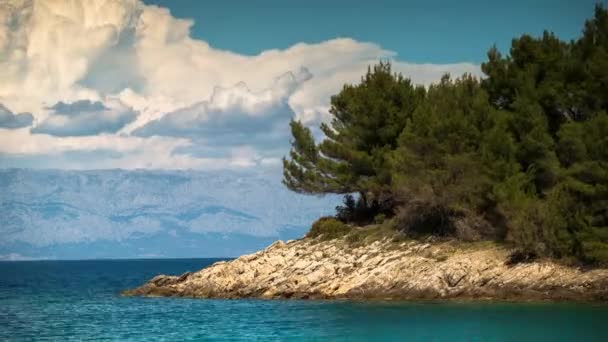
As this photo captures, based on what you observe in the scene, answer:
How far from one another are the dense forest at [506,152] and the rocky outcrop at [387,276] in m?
1.78

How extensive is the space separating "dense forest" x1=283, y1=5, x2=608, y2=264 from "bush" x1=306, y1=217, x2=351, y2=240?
349 cm

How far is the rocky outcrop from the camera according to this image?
2421 inches

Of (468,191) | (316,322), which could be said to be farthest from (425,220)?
(316,322)

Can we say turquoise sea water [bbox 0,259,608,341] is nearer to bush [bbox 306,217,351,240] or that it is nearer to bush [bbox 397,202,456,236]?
bush [bbox 397,202,456,236]

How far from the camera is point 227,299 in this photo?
251ft

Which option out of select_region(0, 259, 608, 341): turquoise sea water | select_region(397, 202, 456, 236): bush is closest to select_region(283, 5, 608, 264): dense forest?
select_region(397, 202, 456, 236): bush

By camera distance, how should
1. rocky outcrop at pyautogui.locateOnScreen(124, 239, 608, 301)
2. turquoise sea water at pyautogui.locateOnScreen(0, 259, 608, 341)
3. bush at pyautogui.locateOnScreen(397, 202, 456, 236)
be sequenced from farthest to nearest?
1. bush at pyautogui.locateOnScreen(397, 202, 456, 236)
2. rocky outcrop at pyautogui.locateOnScreen(124, 239, 608, 301)
3. turquoise sea water at pyautogui.locateOnScreen(0, 259, 608, 341)

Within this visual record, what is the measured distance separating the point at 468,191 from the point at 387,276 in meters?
8.90

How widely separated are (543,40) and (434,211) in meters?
16.3

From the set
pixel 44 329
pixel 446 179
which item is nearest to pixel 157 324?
pixel 44 329

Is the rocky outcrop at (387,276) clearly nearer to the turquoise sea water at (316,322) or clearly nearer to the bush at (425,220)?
the bush at (425,220)

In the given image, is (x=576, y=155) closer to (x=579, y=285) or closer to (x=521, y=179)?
(x=521, y=179)

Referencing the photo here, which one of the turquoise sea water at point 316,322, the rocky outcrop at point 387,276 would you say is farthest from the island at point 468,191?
the turquoise sea water at point 316,322

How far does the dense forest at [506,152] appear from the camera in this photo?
61750 millimetres
